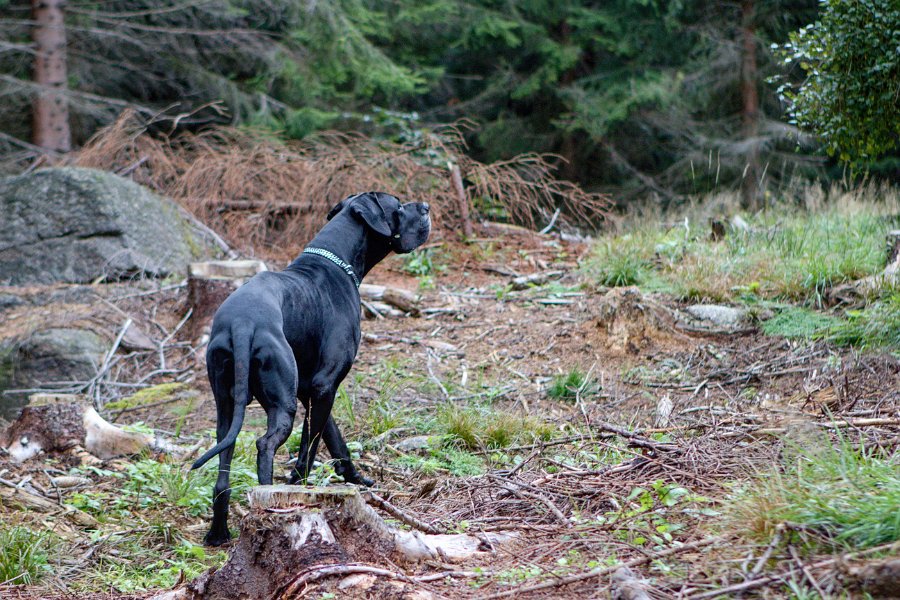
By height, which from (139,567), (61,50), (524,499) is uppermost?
(61,50)

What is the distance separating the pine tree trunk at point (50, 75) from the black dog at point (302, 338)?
1020 cm

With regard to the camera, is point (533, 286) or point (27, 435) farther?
point (533, 286)

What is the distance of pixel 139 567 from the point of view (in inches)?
155

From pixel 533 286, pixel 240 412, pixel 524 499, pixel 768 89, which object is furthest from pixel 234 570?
pixel 768 89

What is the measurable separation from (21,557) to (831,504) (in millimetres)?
3343

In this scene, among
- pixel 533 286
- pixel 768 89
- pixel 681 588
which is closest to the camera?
pixel 681 588

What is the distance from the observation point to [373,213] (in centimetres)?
525

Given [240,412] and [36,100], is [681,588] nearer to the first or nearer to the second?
[240,412]

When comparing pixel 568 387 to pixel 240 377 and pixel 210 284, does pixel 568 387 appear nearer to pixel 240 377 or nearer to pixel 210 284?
pixel 240 377

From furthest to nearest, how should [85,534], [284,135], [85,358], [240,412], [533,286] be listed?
[284,135]
[533,286]
[85,358]
[85,534]
[240,412]

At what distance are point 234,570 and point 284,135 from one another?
533 inches

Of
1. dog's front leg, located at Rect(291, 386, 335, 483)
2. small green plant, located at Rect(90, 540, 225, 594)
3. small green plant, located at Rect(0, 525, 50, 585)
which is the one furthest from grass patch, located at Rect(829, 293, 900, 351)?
small green plant, located at Rect(0, 525, 50, 585)

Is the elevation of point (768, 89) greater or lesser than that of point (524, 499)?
greater

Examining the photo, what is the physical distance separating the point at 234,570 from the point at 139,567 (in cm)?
112
